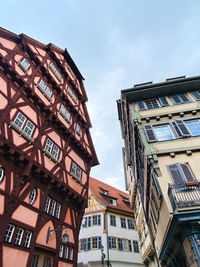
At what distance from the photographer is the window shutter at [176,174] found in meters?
8.91

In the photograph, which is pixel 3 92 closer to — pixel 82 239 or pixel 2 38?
pixel 2 38

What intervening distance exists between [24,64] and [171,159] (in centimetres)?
1186

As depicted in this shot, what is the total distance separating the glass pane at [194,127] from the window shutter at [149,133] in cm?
238

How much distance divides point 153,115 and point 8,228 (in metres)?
11.1

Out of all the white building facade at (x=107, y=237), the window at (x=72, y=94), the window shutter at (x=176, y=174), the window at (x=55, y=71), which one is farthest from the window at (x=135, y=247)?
the window at (x=55, y=71)

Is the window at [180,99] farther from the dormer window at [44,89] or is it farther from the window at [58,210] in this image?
the window at [58,210]

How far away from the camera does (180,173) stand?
9172mm

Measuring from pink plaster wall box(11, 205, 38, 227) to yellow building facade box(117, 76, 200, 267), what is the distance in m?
6.91

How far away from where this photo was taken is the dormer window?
44.0 feet

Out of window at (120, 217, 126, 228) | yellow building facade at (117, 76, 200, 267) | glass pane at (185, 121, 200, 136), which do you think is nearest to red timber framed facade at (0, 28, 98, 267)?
yellow building facade at (117, 76, 200, 267)

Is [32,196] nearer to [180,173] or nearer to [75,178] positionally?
[75,178]

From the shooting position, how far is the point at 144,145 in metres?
Answer: 11.1

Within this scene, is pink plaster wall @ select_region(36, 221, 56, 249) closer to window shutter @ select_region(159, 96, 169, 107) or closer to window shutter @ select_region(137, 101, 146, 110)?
window shutter @ select_region(137, 101, 146, 110)

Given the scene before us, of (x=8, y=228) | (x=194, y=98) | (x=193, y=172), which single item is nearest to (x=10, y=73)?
(x=8, y=228)
